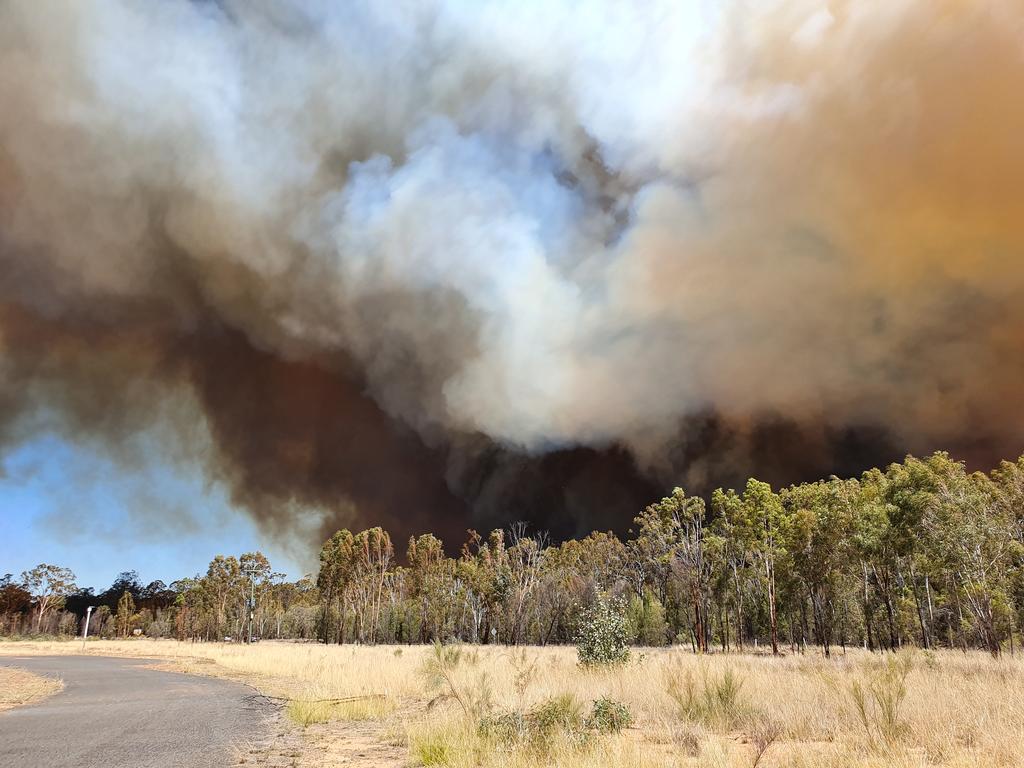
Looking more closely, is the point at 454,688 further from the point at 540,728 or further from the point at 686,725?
the point at 686,725

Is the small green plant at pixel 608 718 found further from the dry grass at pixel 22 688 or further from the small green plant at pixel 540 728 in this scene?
the dry grass at pixel 22 688

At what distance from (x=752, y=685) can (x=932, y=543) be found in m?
27.3

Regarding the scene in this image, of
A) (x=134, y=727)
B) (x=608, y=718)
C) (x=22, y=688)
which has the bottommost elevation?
(x=22, y=688)

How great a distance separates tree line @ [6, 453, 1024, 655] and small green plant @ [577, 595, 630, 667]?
1.19 m

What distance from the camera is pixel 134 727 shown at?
11.9m

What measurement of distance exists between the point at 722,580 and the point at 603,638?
38.2m

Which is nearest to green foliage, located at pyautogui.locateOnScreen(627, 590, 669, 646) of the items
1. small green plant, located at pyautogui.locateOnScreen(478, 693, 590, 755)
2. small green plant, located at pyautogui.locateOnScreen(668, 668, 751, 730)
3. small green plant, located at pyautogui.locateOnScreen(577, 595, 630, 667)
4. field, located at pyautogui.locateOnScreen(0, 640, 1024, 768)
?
small green plant, located at pyautogui.locateOnScreen(577, 595, 630, 667)

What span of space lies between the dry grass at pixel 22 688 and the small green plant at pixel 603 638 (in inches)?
700

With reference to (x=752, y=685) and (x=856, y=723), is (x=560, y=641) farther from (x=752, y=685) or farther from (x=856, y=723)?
(x=856, y=723)

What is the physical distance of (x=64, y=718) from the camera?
13.1 metres

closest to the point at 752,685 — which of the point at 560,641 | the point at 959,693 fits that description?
the point at 959,693

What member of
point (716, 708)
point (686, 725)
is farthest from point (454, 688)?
point (716, 708)

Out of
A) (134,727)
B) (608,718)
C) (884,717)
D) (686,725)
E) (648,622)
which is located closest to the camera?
(884,717)

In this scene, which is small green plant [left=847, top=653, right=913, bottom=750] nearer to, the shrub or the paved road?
the shrub
